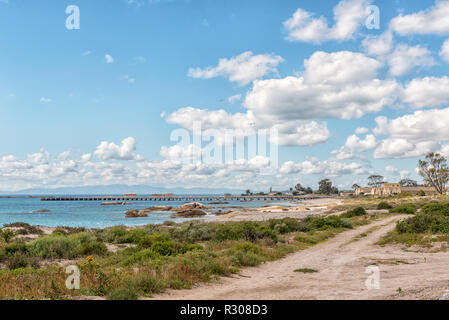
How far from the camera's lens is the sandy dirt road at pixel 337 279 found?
32.0 ft

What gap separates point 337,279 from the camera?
12.2m

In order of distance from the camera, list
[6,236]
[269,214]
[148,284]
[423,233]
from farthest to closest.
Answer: [269,214], [423,233], [6,236], [148,284]

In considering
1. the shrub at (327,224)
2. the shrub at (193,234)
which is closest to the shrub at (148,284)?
the shrub at (193,234)

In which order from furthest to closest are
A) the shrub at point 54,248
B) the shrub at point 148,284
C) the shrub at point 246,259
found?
the shrub at point 54,248, the shrub at point 246,259, the shrub at point 148,284

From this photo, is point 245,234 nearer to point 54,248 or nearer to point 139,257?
point 139,257

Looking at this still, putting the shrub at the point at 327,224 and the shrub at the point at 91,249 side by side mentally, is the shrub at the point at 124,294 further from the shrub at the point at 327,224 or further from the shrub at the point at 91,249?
the shrub at the point at 327,224

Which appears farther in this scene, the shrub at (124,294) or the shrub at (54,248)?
the shrub at (54,248)

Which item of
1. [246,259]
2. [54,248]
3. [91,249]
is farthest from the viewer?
[91,249]

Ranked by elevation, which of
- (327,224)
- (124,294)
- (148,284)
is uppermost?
(124,294)

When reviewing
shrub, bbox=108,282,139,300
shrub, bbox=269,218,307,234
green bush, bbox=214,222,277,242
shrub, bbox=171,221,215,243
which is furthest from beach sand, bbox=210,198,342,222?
shrub, bbox=108,282,139,300

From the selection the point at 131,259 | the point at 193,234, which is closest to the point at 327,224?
the point at 193,234
